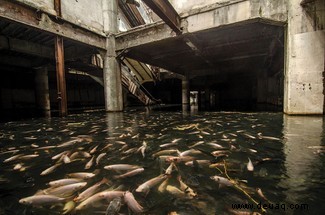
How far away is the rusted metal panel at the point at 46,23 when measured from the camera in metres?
7.56

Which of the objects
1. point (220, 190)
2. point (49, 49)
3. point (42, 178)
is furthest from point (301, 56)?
point (49, 49)

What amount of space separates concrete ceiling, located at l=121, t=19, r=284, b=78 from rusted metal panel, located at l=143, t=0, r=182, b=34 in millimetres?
910

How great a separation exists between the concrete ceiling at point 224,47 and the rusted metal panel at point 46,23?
8.75 ft

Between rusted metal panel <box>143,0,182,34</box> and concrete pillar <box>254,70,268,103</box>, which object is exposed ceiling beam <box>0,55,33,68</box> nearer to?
rusted metal panel <box>143,0,182,34</box>

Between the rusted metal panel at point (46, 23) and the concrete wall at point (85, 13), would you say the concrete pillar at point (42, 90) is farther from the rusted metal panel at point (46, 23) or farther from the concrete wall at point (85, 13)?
the concrete wall at point (85, 13)

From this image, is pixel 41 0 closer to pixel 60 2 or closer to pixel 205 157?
pixel 60 2

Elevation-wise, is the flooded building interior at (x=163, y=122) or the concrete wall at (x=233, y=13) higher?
the concrete wall at (x=233, y=13)

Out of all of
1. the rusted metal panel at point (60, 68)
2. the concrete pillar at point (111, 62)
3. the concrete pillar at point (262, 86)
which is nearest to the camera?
the rusted metal panel at point (60, 68)

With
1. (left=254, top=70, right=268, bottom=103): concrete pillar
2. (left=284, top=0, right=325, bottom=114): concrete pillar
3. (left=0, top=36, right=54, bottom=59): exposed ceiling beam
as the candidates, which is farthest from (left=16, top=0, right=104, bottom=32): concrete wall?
(left=254, top=70, right=268, bottom=103): concrete pillar

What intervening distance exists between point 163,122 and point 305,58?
22.6ft

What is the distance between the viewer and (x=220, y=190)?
195 centimetres

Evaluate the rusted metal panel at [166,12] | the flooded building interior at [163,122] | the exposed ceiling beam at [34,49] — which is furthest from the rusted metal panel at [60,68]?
the rusted metal panel at [166,12]

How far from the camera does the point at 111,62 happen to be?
41.5 feet

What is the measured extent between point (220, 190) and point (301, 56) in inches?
336
